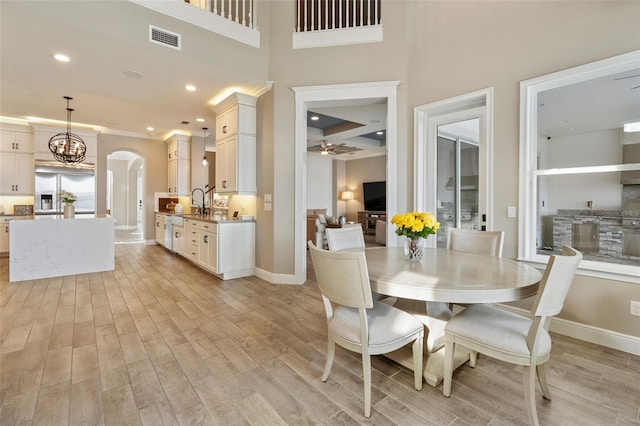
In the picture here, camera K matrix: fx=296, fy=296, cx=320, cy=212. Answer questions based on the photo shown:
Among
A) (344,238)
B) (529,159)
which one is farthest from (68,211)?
(529,159)

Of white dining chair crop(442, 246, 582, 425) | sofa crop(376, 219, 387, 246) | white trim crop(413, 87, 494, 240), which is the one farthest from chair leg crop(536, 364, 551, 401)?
sofa crop(376, 219, 387, 246)

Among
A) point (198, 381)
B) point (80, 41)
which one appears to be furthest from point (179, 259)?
point (198, 381)

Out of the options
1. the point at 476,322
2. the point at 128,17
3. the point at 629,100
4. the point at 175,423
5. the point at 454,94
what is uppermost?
the point at 128,17

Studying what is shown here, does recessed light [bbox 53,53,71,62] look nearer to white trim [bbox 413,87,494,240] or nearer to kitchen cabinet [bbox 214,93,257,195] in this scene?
kitchen cabinet [bbox 214,93,257,195]

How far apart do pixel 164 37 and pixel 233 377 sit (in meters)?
3.61

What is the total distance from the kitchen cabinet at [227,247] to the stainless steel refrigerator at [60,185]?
3767 mm

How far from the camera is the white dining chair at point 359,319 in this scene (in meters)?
1.63

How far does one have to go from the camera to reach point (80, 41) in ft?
10.3

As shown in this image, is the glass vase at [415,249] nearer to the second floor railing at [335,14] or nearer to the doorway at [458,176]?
the doorway at [458,176]

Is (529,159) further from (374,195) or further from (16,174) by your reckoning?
(16,174)

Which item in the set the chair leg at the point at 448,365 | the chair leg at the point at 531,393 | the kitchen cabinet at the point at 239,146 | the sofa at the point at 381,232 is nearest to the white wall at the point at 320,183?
the sofa at the point at 381,232

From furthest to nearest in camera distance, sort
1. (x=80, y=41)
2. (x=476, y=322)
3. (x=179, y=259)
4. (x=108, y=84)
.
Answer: (x=179, y=259) < (x=108, y=84) < (x=80, y=41) < (x=476, y=322)

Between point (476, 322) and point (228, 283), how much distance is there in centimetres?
341

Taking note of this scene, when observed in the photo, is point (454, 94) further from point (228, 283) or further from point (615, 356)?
point (228, 283)
